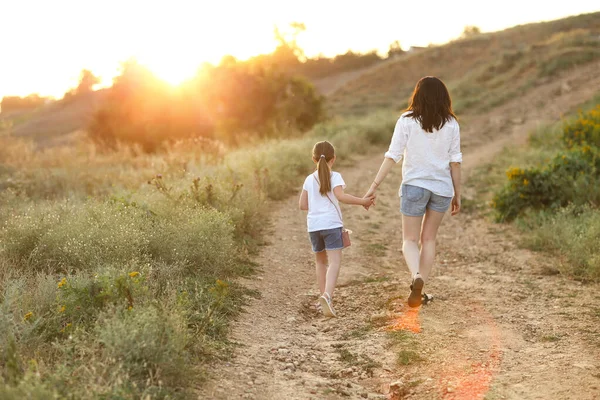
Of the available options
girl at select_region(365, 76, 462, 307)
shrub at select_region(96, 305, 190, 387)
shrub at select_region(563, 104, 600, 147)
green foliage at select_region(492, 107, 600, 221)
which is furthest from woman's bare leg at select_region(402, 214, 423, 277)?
shrub at select_region(563, 104, 600, 147)

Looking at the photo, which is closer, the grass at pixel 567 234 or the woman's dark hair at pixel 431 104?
the woman's dark hair at pixel 431 104

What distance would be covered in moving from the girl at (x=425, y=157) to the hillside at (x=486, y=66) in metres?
19.1

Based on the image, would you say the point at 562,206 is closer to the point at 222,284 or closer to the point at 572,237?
the point at 572,237

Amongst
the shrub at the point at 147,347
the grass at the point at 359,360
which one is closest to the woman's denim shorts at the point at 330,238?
the grass at the point at 359,360

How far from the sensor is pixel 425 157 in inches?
208

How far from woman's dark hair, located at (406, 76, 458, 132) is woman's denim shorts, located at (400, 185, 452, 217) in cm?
54

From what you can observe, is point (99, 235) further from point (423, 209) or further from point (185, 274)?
point (423, 209)

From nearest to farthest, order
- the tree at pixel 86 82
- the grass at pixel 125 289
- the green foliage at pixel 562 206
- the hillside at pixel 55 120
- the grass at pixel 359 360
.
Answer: the grass at pixel 125 289 < the grass at pixel 359 360 < the green foliage at pixel 562 206 < the hillside at pixel 55 120 < the tree at pixel 86 82

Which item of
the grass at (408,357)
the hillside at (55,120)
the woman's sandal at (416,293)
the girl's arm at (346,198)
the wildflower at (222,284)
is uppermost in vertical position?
the hillside at (55,120)

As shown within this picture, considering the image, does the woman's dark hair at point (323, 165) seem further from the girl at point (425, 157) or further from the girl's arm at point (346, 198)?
the girl at point (425, 157)

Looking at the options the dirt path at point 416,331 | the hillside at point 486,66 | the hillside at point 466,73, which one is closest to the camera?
the dirt path at point 416,331

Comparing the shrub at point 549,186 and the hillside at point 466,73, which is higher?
the hillside at point 466,73

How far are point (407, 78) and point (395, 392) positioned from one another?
39.0 meters

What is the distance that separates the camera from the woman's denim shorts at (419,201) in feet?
17.4
